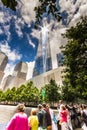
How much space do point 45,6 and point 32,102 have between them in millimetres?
112164

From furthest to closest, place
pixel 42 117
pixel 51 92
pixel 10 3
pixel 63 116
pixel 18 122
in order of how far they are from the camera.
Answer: pixel 51 92 < pixel 63 116 < pixel 42 117 < pixel 18 122 < pixel 10 3

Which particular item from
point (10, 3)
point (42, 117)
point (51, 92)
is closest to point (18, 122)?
point (10, 3)

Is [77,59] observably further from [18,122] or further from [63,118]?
[18,122]

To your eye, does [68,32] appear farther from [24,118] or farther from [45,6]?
[45,6]

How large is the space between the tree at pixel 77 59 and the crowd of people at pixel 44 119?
1515cm

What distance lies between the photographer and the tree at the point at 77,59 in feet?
110

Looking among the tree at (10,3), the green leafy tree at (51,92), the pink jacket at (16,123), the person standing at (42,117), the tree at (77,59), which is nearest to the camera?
the tree at (10,3)

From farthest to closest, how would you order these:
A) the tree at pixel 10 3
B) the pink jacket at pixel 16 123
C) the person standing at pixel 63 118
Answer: the person standing at pixel 63 118 → the pink jacket at pixel 16 123 → the tree at pixel 10 3

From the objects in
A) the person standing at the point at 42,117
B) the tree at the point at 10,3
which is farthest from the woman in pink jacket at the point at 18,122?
the person standing at the point at 42,117

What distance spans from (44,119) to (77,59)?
23.4 m

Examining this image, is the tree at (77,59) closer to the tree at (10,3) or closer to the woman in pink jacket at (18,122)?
the woman in pink jacket at (18,122)

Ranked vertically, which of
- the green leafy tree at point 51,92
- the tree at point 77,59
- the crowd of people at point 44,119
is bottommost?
the crowd of people at point 44,119

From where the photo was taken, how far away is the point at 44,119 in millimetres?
11664

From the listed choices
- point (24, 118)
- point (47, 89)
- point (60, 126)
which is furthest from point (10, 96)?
point (24, 118)
